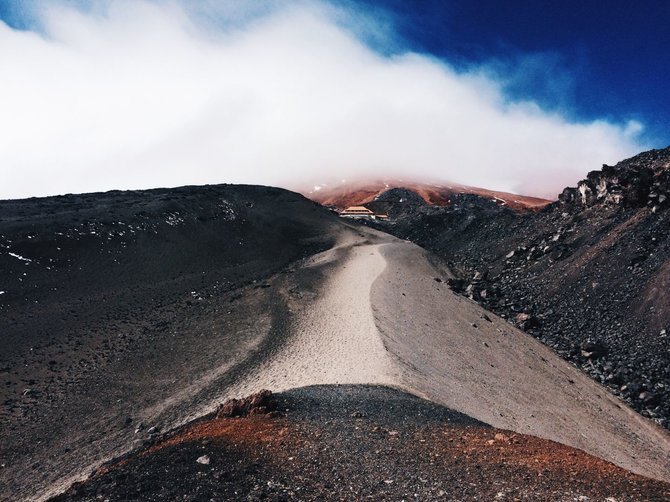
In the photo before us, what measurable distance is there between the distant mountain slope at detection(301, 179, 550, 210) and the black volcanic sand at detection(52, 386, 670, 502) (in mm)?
96385

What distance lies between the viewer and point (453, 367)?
21328mm

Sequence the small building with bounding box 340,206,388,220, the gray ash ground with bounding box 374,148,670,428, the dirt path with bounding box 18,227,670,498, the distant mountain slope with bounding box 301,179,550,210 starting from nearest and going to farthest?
1. the dirt path with bounding box 18,227,670,498
2. the gray ash ground with bounding box 374,148,670,428
3. the small building with bounding box 340,206,388,220
4. the distant mountain slope with bounding box 301,179,550,210

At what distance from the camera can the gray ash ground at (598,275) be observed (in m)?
25.7

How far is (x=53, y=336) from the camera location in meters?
22.4

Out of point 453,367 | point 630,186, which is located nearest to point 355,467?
point 453,367

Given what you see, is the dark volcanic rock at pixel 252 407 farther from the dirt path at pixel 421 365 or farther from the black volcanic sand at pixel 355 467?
the dirt path at pixel 421 365

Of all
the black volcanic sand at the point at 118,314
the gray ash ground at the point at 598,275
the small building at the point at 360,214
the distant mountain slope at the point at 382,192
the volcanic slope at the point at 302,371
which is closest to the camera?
the volcanic slope at the point at 302,371

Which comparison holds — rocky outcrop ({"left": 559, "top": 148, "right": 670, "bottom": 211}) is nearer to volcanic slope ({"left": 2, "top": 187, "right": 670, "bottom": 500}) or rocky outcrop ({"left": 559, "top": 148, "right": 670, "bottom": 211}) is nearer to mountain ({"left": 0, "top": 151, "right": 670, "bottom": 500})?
mountain ({"left": 0, "top": 151, "right": 670, "bottom": 500})

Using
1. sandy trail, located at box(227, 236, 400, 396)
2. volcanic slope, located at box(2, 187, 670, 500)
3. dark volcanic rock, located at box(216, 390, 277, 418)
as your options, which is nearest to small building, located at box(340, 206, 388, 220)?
volcanic slope, located at box(2, 187, 670, 500)

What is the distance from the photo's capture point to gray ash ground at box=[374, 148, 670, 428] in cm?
2569

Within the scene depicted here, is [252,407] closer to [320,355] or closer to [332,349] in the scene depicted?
[320,355]

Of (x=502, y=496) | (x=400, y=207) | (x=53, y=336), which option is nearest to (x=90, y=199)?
(x=53, y=336)

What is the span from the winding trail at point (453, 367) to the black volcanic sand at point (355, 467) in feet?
12.6

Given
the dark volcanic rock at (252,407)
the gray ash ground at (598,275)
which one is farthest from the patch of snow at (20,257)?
the gray ash ground at (598,275)
